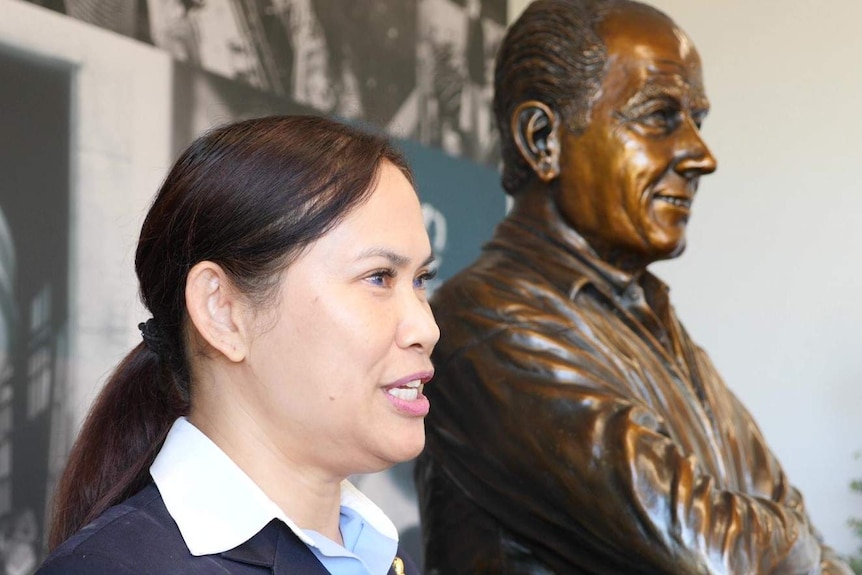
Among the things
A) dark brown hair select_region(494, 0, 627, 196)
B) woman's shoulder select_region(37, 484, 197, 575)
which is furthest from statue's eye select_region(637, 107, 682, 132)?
woman's shoulder select_region(37, 484, 197, 575)

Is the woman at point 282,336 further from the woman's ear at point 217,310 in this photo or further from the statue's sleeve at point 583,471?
the statue's sleeve at point 583,471

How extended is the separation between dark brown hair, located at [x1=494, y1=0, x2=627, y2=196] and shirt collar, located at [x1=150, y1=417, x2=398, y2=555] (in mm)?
1145

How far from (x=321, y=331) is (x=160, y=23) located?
1.64 meters

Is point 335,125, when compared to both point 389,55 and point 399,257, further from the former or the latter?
point 389,55

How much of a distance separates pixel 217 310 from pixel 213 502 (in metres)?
0.21

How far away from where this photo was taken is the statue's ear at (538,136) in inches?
88.7

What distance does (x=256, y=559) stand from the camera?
1.25m

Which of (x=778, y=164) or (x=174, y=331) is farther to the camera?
(x=778, y=164)

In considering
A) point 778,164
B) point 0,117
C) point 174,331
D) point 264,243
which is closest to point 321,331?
point 264,243

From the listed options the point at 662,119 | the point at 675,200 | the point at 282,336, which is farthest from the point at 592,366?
the point at 282,336

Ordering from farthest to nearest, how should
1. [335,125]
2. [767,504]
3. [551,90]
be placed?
1. [551,90]
2. [767,504]
3. [335,125]

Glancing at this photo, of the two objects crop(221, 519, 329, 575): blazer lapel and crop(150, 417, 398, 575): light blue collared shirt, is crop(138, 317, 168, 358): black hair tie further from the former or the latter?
crop(221, 519, 329, 575): blazer lapel

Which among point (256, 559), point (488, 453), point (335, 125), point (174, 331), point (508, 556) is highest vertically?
point (335, 125)

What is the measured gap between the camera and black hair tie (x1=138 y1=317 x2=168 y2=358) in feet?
4.67
